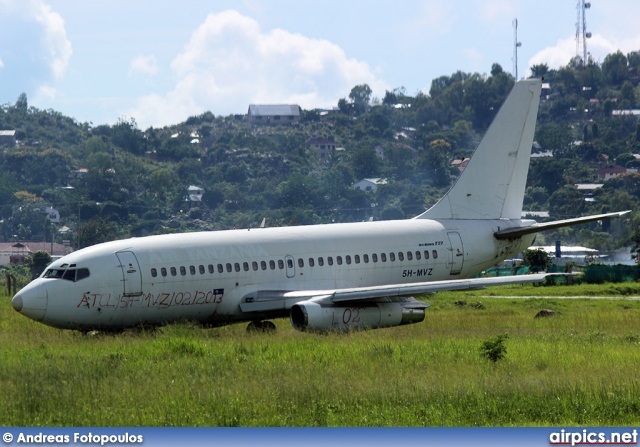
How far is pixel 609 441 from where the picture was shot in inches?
690

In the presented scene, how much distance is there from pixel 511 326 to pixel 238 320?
28.6 ft

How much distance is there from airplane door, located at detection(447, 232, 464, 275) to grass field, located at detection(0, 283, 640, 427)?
463 centimetres

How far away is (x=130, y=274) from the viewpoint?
32.4m

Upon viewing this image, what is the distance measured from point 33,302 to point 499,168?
60.2 feet

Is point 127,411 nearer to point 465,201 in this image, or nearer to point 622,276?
point 465,201

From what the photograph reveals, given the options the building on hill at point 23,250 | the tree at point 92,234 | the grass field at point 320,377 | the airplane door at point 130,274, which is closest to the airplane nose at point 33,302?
the grass field at point 320,377

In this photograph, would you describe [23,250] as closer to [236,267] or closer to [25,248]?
[25,248]

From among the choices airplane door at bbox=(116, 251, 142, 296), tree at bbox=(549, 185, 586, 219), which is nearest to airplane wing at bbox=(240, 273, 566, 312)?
airplane door at bbox=(116, 251, 142, 296)

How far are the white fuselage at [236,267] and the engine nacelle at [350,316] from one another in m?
1.82

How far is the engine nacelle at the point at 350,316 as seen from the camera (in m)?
33.2

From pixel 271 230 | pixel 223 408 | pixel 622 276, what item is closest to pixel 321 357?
pixel 223 408

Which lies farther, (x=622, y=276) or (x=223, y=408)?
(x=622, y=276)

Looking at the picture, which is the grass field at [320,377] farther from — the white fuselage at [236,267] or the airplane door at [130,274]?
the airplane door at [130,274]

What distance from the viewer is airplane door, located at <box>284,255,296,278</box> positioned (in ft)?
117
